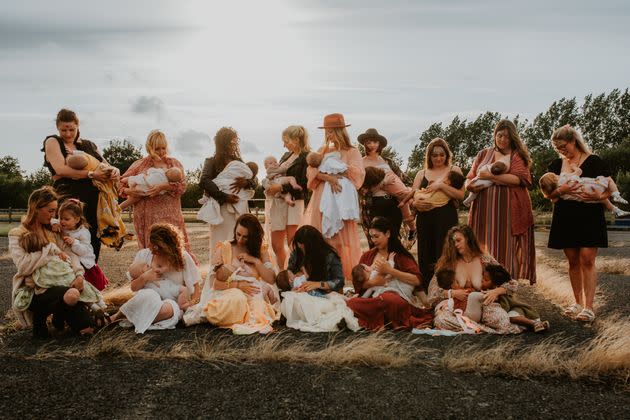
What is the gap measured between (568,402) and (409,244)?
371 cm

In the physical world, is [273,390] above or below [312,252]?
below

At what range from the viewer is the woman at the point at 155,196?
6.22m

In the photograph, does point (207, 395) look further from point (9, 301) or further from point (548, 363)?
point (9, 301)

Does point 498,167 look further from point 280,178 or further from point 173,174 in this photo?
point 173,174

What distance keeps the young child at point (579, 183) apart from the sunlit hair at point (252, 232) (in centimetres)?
277

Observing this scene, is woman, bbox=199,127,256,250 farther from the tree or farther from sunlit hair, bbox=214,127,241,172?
the tree

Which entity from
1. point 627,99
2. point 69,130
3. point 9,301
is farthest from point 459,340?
point 627,99

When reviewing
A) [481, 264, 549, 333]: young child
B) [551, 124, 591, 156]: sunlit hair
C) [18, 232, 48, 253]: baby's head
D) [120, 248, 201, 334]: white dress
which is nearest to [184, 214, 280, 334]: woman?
[120, 248, 201, 334]: white dress

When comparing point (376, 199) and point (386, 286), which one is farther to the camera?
point (376, 199)

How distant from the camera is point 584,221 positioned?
5695 millimetres

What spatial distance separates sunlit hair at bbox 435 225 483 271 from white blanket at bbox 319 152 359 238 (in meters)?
1.20

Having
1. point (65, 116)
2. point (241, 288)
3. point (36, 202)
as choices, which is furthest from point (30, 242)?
point (241, 288)

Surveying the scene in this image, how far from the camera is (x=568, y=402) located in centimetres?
337

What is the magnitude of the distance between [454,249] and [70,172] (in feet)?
12.6
